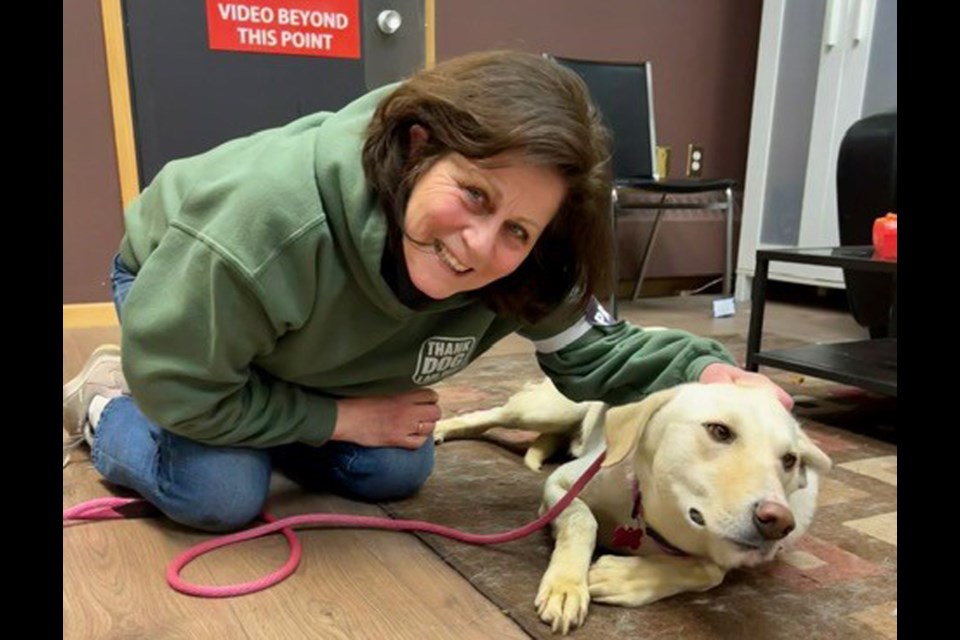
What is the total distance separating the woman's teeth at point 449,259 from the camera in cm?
93

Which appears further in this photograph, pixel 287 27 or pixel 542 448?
pixel 287 27

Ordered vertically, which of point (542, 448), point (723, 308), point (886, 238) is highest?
point (886, 238)

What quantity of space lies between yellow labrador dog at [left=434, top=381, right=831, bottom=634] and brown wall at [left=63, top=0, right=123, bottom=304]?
244 cm

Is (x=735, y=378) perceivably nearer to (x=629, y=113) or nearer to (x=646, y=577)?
(x=646, y=577)

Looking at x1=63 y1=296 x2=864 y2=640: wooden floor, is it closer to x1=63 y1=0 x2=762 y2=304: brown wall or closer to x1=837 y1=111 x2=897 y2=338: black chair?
x1=63 y1=0 x2=762 y2=304: brown wall

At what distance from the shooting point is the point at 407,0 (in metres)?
3.30

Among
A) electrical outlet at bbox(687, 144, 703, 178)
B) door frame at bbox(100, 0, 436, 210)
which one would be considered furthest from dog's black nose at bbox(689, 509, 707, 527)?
electrical outlet at bbox(687, 144, 703, 178)

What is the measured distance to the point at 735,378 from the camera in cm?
109

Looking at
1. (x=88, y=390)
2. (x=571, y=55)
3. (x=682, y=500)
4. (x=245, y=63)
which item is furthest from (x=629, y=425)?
(x=571, y=55)

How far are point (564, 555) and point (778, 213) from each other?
3402 mm

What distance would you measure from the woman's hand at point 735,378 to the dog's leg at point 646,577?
9.8 inches

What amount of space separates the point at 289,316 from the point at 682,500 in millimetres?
562
